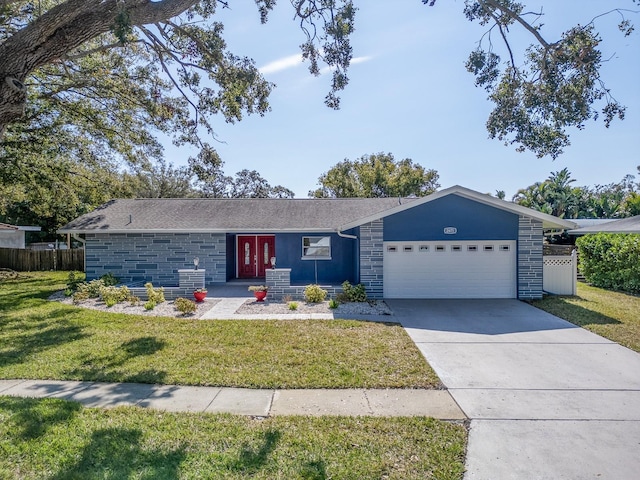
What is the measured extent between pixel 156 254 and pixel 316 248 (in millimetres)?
6753

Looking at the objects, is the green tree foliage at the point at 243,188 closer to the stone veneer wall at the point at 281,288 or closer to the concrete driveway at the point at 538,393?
the stone veneer wall at the point at 281,288

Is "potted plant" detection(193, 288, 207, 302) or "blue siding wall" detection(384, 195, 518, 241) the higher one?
"blue siding wall" detection(384, 195, 518, 241)

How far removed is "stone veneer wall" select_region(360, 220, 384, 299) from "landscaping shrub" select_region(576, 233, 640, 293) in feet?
31.1

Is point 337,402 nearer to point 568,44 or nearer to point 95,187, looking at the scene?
point 568,44

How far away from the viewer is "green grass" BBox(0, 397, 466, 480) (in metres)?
3.47

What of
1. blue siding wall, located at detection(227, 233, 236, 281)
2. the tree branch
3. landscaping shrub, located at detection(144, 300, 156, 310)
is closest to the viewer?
the tree branch

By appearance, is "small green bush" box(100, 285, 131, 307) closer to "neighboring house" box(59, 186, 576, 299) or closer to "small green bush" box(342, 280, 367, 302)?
"neighboring house" box(59, 186, 576, 299)

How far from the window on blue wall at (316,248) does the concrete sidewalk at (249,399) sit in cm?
1010

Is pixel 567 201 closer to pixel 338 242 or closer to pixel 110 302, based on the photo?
pixel 338 242

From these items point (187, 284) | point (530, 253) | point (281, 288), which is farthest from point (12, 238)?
point (530, 253)

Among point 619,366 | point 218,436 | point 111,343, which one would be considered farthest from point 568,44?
point 111,343

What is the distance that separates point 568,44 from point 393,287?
813 centimetres

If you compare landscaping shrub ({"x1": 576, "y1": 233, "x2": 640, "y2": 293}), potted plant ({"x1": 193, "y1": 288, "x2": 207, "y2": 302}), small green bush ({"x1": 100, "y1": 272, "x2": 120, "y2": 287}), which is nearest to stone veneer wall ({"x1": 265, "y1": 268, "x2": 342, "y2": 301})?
potted plant ({"x1": 193, "y1": 288, "x2": 207, "y2": 302})

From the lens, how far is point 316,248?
15.4 meters
